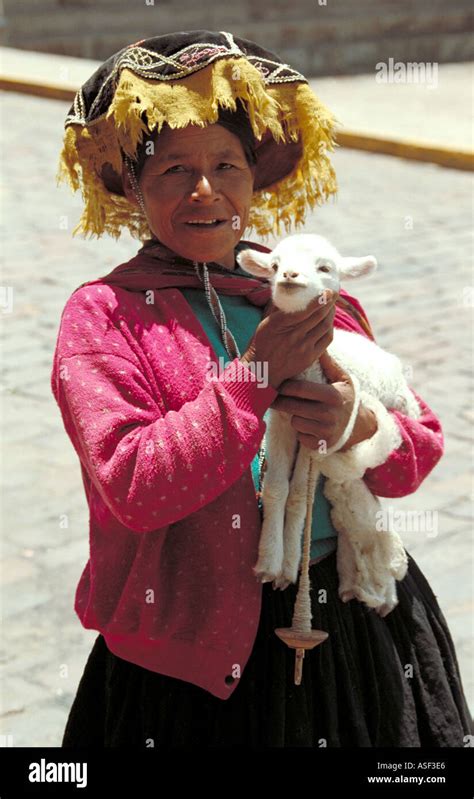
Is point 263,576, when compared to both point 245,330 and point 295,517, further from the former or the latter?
point 245,330

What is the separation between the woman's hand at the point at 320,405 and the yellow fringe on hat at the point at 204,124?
48 centimetres

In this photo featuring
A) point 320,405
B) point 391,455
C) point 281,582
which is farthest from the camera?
point 391,455

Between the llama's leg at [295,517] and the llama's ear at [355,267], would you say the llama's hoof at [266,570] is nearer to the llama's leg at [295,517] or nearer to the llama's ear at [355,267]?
the llama's leg at [295,517]

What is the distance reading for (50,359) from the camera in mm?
6652

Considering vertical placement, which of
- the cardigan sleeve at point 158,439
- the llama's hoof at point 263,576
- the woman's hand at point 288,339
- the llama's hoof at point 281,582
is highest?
the woman's hand at point 288,339

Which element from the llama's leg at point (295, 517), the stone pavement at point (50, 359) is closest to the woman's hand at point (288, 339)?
→ the llama's leg at point (295, 517)

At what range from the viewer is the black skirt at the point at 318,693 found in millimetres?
2316

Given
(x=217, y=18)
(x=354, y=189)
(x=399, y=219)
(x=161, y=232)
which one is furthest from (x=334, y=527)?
(x=217, y=18)

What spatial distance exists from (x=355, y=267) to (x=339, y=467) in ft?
1.30

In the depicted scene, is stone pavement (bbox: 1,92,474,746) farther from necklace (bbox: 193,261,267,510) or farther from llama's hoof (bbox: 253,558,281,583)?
llama's hoof (bbox: 253,558,281,583)

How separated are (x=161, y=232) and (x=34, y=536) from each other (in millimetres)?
2735

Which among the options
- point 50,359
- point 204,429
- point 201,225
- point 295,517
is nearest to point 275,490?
point 295,517

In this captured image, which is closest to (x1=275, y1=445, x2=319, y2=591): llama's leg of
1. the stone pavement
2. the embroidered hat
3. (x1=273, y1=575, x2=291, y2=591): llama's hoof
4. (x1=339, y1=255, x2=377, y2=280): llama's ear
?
(x1=273, y1=575, x2=291, y2=591): llama's hoof

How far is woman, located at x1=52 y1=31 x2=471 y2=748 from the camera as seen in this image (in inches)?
82.4
